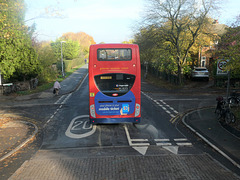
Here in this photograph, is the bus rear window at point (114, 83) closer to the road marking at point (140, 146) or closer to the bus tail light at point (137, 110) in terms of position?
the bus tail light at point (137, 110)

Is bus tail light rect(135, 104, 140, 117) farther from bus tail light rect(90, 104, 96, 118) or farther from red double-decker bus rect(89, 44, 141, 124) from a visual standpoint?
bus tail light rect(90, 104, 96, 118)

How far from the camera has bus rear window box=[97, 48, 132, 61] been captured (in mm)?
9484

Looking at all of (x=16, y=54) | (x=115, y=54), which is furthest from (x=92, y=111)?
(x=16, y=54)

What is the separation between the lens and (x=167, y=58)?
28828mm

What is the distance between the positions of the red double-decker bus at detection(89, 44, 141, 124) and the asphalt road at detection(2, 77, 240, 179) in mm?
954

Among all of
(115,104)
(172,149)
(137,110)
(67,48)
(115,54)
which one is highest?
(67,48)

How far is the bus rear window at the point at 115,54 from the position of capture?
9.48 metres

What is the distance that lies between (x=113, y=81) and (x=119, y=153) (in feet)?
11.3

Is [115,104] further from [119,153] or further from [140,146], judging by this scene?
[119,153]

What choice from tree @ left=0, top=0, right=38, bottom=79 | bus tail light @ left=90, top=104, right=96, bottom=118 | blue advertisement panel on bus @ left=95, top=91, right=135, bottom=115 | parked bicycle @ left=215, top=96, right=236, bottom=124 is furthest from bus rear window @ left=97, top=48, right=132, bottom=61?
tree @ left=0, top=0, right=38, bottom=79

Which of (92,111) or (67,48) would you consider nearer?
(92,111)

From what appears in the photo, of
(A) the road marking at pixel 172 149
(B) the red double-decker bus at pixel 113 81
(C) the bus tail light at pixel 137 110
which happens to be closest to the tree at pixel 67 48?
(B) the red double-decker bus at pixel 113 81

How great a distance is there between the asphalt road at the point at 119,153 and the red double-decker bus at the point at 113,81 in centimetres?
95

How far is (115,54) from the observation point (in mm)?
9516
